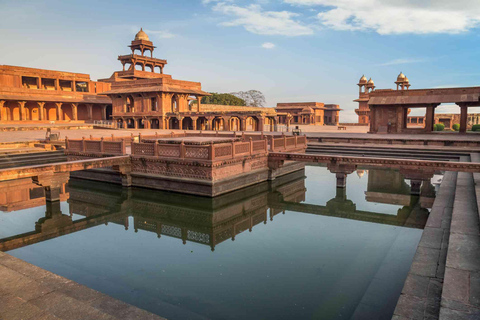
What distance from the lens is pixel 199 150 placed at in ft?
41.8

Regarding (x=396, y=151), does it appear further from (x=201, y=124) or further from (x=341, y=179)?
(x=201, y=124)

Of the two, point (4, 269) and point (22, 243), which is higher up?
point (4, 269)

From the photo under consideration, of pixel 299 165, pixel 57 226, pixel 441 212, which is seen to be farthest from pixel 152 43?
pixel 441 212

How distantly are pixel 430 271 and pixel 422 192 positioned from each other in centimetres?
958

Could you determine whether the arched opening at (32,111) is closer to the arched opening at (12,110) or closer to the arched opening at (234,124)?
the arched opening at (12,110)

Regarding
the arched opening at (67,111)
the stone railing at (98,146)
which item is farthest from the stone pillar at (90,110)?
the stone railing at (98,146)

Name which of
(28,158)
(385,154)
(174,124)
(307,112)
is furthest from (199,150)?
(307,112)

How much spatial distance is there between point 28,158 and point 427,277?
64.4ft

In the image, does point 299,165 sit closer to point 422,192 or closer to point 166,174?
point 422,192

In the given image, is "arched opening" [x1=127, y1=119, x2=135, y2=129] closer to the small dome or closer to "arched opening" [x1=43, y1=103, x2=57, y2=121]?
"arched opening" [x1=43, y1=103, x2=57, y2=121]

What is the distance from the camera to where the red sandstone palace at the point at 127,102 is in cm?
3978

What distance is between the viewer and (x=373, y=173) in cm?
1923

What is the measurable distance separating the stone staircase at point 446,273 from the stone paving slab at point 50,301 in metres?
3.32

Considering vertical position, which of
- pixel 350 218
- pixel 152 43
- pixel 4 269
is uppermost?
pixel 152 43
